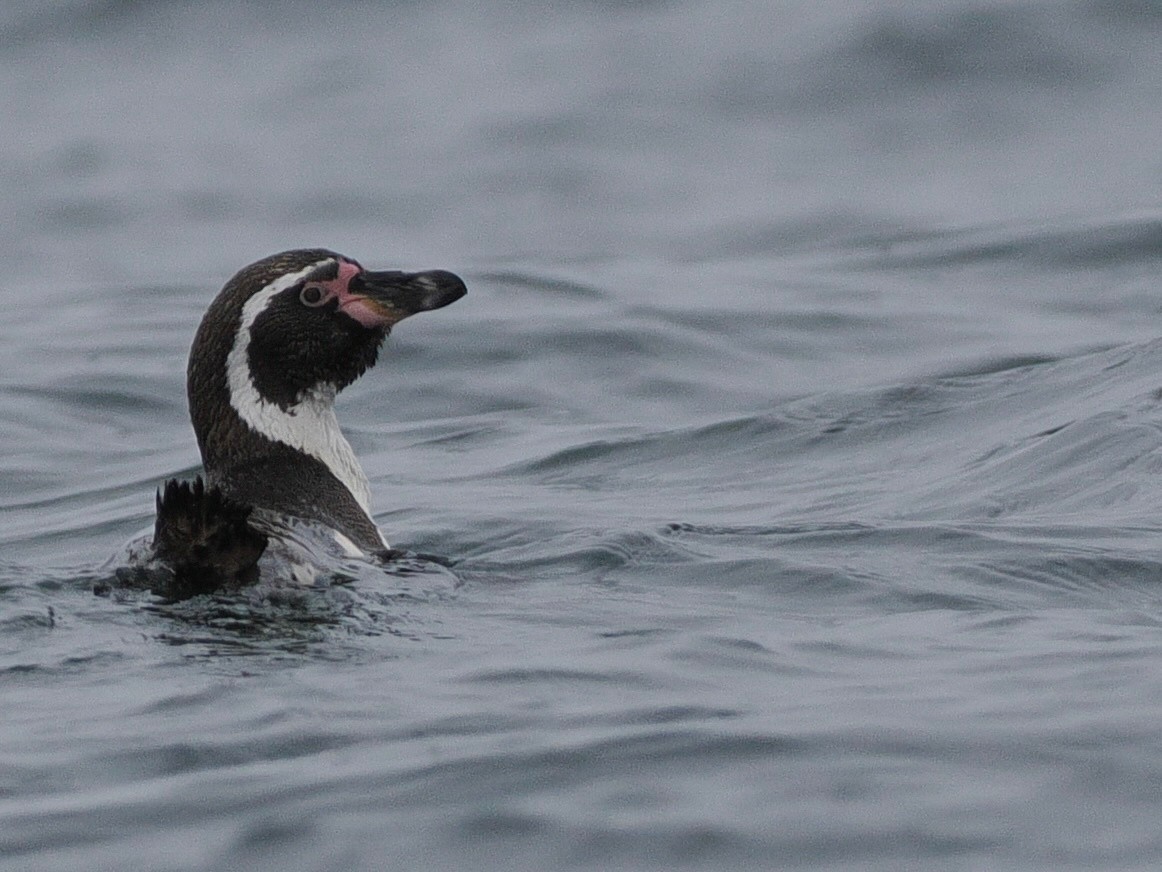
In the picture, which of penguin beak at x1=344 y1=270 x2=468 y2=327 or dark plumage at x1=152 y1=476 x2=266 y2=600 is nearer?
dark plumage at x1=152 y1=476 x2=266 y2=600

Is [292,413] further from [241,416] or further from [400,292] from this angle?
[400,292]

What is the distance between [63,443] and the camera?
13133 millimetres

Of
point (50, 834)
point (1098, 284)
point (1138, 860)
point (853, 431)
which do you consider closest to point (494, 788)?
point (50, 834)

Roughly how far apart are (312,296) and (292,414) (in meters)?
0.45

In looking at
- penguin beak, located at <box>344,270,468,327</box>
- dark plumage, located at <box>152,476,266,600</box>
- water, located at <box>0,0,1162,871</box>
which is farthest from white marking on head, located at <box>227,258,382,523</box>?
dark plumage, located at <box>152,476,266,600</box>

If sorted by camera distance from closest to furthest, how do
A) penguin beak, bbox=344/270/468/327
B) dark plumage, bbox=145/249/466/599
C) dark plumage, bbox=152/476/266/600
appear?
dark plumage, bbox=152/476/266/600 → dark plumage, bbox=145/249/466/599 → penguin beak, bbox=344/270/468/327

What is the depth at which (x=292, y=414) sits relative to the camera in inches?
361

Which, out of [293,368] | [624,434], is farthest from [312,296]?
[624,434]

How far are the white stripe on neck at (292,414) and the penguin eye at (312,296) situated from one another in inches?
1.9

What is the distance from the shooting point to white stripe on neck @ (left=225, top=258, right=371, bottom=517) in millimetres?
8977

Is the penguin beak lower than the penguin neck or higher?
higher

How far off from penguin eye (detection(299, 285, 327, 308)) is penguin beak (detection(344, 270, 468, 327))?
0.10 meters

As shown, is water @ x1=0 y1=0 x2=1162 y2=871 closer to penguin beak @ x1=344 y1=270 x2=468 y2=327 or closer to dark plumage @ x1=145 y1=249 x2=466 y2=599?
dark plumage @ x1=145 y1=249 x2=466 y2=599

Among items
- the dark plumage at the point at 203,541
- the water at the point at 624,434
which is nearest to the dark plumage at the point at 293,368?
the water at the point at 624,434
